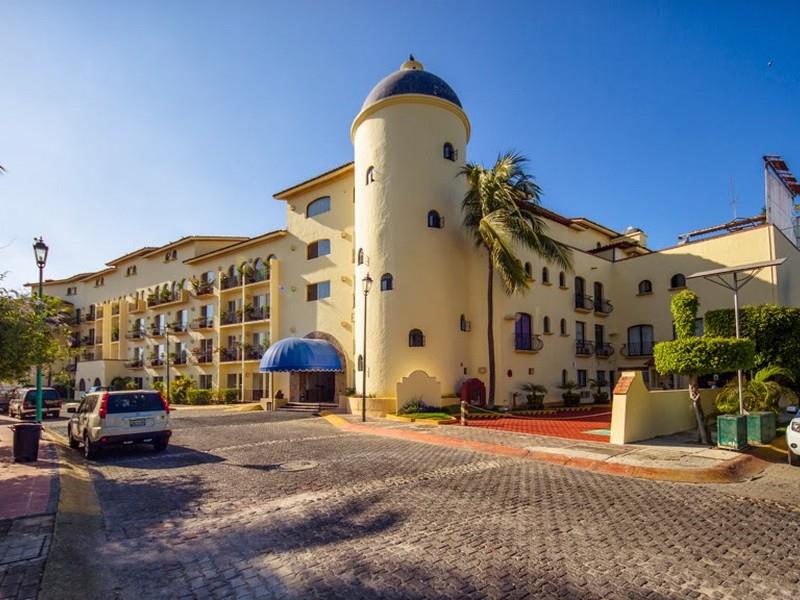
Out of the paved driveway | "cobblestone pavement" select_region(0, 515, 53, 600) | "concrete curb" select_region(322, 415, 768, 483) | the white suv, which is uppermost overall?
the white suv

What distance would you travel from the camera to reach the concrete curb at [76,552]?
4.86 meters

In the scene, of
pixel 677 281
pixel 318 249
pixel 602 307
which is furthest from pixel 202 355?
pixel 677 281

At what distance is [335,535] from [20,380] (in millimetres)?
10816

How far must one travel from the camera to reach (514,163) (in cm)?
2491

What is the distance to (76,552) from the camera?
584 cm

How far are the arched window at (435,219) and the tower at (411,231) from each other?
7cm

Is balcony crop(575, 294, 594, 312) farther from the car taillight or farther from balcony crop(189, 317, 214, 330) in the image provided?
balcony crop(189, 317, 214, 330)

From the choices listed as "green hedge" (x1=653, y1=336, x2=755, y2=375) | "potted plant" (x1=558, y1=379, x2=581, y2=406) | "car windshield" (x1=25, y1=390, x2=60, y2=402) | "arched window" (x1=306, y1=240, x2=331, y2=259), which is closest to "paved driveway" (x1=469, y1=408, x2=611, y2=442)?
"green hedge" (x1=653, y1=336, x2=755, y2=375)

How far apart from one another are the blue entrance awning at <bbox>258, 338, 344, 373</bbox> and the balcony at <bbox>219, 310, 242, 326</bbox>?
9538 millimetres

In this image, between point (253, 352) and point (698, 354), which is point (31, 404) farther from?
point (698, 354)

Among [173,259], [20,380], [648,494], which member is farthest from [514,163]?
[173,259]

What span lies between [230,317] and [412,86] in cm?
2196

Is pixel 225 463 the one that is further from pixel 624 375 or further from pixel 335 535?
pixel 624 375

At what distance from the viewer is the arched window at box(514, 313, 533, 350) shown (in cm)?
2705
